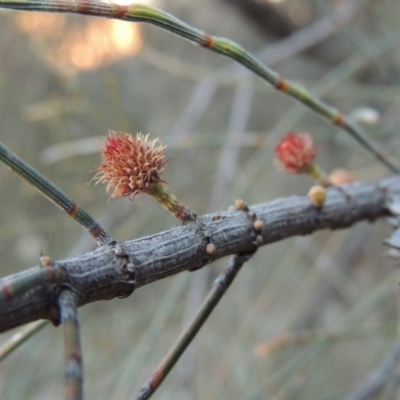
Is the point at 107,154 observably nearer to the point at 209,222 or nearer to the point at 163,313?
the point at 209,222

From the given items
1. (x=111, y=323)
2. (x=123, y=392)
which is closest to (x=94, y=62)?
(x=111, y=323)

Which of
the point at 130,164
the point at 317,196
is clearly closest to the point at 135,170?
the point at 130,164

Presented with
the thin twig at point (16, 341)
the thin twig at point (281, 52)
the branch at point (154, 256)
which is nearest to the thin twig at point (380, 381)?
the branch at point (154, 256)

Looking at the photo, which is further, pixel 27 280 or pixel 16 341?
pixel 16 341

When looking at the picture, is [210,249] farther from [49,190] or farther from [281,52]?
[281,52]

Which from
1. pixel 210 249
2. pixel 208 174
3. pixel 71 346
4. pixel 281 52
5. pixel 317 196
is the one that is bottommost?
pixel 71 346

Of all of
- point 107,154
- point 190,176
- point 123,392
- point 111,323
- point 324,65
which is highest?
point 324,65

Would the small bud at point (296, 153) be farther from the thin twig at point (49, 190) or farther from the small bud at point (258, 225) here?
the thin twig at point (49, 190)
